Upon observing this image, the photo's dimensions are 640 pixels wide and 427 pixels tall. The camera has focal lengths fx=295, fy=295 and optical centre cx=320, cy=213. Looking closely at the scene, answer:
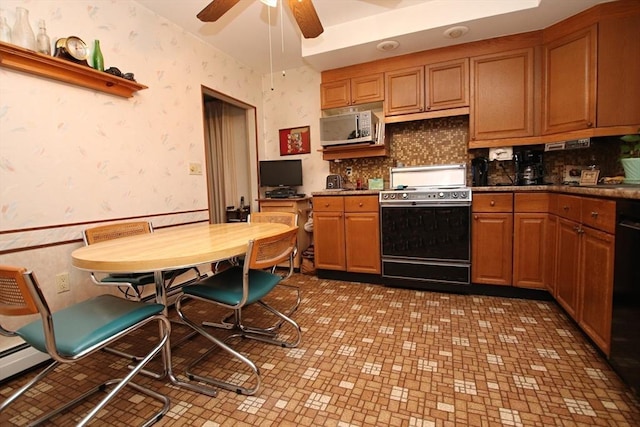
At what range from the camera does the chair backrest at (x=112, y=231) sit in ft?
6.18

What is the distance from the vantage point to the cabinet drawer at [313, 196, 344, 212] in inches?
123

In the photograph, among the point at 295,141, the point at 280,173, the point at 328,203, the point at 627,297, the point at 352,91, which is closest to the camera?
the point at 627,297

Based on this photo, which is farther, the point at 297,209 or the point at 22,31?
the point at 297,209

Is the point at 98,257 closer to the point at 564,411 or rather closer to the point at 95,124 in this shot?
the point at 95,124

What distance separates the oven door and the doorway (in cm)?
210

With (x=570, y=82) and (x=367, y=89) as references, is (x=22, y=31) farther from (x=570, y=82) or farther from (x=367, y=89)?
(x=570, y=82)

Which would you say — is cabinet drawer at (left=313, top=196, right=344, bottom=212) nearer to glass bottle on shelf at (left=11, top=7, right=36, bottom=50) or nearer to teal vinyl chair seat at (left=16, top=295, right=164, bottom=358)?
teal vinyl chair seat at (left=16, top=295, right=164, bottom=358)

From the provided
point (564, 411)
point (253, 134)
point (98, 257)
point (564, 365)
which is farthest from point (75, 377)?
point (253, 134)

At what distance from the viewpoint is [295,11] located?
74.9 inches

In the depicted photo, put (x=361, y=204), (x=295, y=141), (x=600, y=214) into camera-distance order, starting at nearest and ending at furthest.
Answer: (x=600, y=214)
(x=361, y=204)
(x=295, y=141)

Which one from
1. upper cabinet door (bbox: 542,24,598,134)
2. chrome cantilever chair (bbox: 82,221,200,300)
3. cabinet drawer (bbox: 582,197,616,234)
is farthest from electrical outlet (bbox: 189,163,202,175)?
upper cabinet door (bbox: 542,24,598,134)

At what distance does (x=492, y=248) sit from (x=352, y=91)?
2.18m

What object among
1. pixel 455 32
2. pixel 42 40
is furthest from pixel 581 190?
pixel 42 40

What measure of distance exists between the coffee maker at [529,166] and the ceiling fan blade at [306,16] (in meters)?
2.20
